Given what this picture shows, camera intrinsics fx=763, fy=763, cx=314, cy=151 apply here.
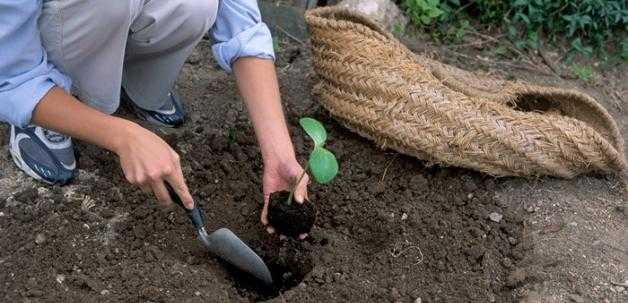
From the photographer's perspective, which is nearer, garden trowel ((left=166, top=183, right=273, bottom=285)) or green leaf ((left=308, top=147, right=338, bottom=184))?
green leaf ((left=308, top=147, right=338, bottom=184))

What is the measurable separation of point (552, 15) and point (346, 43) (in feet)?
3.51

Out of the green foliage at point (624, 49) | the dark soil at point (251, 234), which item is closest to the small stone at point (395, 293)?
the dark soil at point (251, 234)

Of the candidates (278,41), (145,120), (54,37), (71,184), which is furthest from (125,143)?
(278,41)

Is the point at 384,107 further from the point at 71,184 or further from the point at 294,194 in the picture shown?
the point at 71,184

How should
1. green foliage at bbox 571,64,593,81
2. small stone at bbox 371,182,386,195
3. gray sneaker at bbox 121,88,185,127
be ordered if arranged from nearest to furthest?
small stone at bbox 371,182,386,195
gray sneaker at bbox 121,88,185,127
green foliage at bbox 571,64,593,81

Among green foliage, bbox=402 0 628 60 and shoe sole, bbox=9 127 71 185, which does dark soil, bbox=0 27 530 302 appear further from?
green foliage, bbox=402 0 628 60

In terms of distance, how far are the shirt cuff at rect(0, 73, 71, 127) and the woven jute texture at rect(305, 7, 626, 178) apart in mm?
850

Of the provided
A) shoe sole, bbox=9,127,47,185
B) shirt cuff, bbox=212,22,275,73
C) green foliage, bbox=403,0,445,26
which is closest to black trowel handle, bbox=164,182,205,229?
shirt cuff, bbox=212,22,275,73

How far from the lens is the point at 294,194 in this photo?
5.49 ft

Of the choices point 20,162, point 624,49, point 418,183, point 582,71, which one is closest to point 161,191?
point 20,162

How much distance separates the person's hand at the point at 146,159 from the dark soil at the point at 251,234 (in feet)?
1.08

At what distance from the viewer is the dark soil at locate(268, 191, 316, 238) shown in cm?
170

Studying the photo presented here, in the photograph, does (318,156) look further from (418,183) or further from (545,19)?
(545,19)

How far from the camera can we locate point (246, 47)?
1790mm
